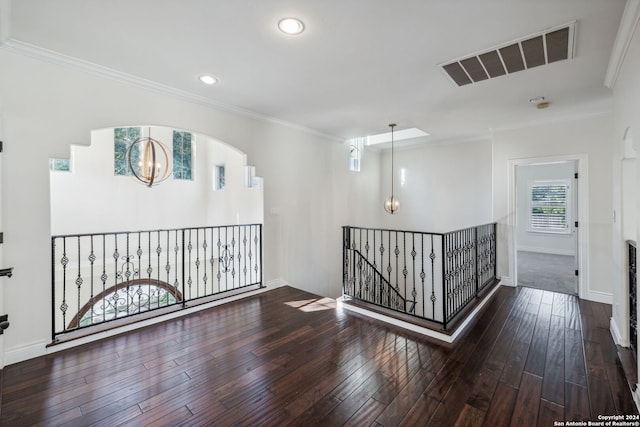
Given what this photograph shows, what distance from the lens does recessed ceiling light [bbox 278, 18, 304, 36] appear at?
2.16 m

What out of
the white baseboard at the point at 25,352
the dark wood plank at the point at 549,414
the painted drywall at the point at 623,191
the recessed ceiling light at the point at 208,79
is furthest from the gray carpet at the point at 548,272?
the white baseboard at the point at 25,352

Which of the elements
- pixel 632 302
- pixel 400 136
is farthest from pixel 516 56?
pixel 400 136

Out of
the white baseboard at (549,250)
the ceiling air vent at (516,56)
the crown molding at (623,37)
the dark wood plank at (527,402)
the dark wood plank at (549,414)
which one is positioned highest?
the ceiling air vent at (516,56)

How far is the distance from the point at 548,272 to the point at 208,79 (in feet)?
24.5

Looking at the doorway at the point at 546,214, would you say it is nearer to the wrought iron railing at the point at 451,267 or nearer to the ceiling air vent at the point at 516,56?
the wrought iron railing at the point at 451,267

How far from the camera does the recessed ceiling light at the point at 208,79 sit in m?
3.12

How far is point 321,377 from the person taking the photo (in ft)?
7.51

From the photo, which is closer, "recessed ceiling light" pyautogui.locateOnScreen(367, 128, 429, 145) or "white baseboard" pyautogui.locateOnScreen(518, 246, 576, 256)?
"recessed ceiling light" pyautogui.locateOnScreen(367, 128, 429, 145)

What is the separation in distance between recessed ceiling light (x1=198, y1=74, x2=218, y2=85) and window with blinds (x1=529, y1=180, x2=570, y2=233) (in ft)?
30.5

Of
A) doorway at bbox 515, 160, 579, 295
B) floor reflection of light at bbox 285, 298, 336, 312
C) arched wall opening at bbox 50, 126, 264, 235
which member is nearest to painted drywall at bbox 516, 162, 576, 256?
doorway at bbox 515, 160, 579, 295

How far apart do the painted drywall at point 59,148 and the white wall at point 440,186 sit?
3116 millimetres

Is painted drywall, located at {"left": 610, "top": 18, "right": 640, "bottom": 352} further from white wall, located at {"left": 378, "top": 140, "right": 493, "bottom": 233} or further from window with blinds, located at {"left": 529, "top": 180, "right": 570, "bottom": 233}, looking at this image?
window with blinds, located at {"left": 529, "top": 180, "right": 570, "bottom": 233}

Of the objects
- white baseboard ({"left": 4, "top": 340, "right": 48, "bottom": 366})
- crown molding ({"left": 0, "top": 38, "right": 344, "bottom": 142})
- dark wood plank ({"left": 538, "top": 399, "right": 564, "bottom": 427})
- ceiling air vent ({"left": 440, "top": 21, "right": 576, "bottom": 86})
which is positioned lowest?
dark wood plank ({"left": 538, "top": 399, "right": 564, "bottom": 427})

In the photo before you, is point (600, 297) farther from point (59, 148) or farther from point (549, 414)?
point (59, 148)
